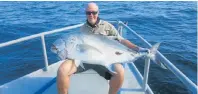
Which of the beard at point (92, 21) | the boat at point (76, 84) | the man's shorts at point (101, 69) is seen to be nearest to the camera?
the man's shorts at point (101, 69)

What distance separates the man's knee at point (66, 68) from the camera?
10.9ft

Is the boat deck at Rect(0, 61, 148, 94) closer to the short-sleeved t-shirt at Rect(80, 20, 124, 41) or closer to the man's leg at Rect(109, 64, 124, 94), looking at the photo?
the man's leg at Rect(109, 64, 124, 94)

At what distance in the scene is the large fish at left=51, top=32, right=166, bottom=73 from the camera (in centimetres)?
337

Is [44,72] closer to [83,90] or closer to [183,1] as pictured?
[83,90]

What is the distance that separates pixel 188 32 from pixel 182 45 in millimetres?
2314

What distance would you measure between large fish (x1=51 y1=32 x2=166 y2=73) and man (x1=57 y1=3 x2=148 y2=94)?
10 cm

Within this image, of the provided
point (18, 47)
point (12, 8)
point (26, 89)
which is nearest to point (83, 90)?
point (26, 89)

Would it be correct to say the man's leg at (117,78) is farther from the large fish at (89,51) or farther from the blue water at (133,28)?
the blue water at (133,28)

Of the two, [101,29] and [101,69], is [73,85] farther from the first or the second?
[101,29]

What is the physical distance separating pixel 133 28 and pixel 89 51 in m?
9.34

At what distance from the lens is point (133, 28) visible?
12.5 metres

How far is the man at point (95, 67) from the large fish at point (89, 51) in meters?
0.10

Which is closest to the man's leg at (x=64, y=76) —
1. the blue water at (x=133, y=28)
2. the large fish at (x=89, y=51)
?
the large fish at (x=89, y=51)

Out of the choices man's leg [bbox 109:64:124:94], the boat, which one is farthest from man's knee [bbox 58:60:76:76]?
the boat
